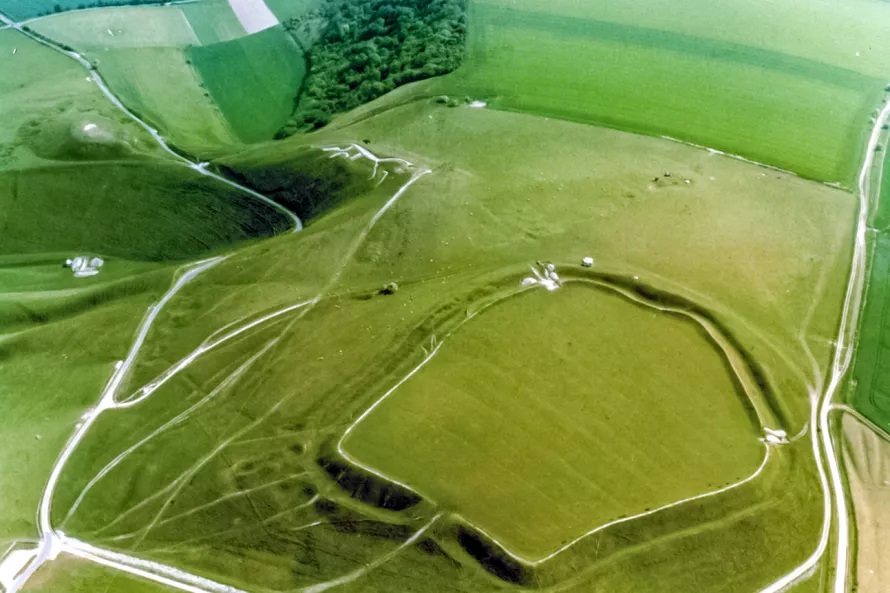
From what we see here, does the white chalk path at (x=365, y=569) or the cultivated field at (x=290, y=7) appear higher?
the cultivated field at (x=290, y=7)

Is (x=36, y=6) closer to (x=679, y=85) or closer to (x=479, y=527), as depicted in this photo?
(x=679, y=85)

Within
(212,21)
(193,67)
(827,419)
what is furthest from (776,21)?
(212,21)

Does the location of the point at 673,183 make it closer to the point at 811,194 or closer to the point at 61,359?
the point at 811,194

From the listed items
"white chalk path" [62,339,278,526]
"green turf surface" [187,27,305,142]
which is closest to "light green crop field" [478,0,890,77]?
"green turf surface" [187,27,305,142]

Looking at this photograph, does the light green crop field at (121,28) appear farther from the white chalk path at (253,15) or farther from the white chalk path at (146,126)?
the white chalk path at (253,15)

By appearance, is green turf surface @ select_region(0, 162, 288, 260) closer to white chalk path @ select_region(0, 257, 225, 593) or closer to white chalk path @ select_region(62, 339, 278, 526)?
white chalk path @ select_region(0, 257, 225, 593)

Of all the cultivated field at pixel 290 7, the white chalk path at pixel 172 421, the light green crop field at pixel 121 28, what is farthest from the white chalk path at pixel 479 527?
the light green crop field at pixel 121 28
